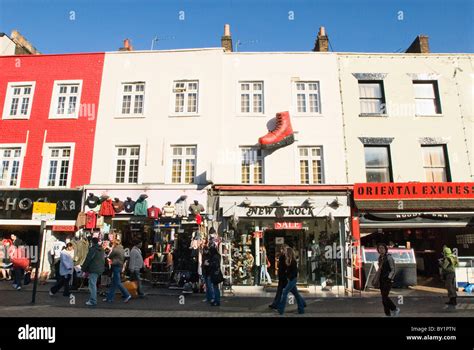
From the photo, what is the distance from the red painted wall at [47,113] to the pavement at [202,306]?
5.89 m

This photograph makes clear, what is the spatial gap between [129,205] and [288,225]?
6797mm

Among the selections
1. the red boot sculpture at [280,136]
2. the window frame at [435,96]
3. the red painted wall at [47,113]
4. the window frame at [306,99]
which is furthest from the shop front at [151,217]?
the window frame at [435,96]

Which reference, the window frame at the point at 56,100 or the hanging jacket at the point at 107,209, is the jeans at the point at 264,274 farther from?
the window frame at the point at 56,100

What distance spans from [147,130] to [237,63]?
5.41 meters

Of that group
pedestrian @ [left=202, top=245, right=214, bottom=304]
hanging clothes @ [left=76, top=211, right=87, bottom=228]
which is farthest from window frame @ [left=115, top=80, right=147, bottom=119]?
pedestrian @ [left=202, top=245, right=214, bottom=304]

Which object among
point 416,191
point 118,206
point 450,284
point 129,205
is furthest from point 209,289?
point 416,191

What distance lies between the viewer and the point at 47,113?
17.1m

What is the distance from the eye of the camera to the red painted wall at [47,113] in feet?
54.0

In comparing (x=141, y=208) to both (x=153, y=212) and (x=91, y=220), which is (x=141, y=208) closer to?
(x=153, y=212)

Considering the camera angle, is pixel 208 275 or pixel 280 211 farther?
pixel 280 211

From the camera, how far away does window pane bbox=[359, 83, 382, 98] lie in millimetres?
17000

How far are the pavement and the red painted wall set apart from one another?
5.89 metres

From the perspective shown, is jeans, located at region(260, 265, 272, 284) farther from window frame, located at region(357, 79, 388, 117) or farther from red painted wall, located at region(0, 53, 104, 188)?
red painted wall, located at region(0, 53, 104, 188)
